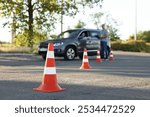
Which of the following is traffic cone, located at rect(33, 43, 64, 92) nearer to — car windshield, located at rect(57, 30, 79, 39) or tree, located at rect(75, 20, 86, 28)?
car windshield, located at rect(57, 30, 79, 39)

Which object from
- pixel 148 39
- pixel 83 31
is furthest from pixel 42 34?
pixel 148 39

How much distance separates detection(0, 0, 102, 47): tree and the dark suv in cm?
883

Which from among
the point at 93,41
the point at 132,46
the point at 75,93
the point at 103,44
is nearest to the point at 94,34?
the point at 93,41

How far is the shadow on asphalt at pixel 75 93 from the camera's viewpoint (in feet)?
30.2

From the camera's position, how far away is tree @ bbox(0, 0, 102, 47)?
33562mm

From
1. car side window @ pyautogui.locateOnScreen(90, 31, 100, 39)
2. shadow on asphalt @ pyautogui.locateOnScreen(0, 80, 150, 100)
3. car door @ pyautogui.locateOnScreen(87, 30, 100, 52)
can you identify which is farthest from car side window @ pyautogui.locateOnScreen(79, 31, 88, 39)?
shadow on asphalt @ pyautogui.locateOnScreen(0, 80, 150, 100)

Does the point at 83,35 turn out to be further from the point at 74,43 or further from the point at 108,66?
the point at 108,66

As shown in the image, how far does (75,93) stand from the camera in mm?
9891

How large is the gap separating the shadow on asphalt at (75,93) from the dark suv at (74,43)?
39.1 feet

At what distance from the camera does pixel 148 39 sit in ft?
285

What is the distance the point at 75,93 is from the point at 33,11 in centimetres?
2464

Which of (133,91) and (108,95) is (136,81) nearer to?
(133,91)

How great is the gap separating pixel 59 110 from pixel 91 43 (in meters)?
17.5

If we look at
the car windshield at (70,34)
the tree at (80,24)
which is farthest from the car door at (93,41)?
the tree at (80,24)
